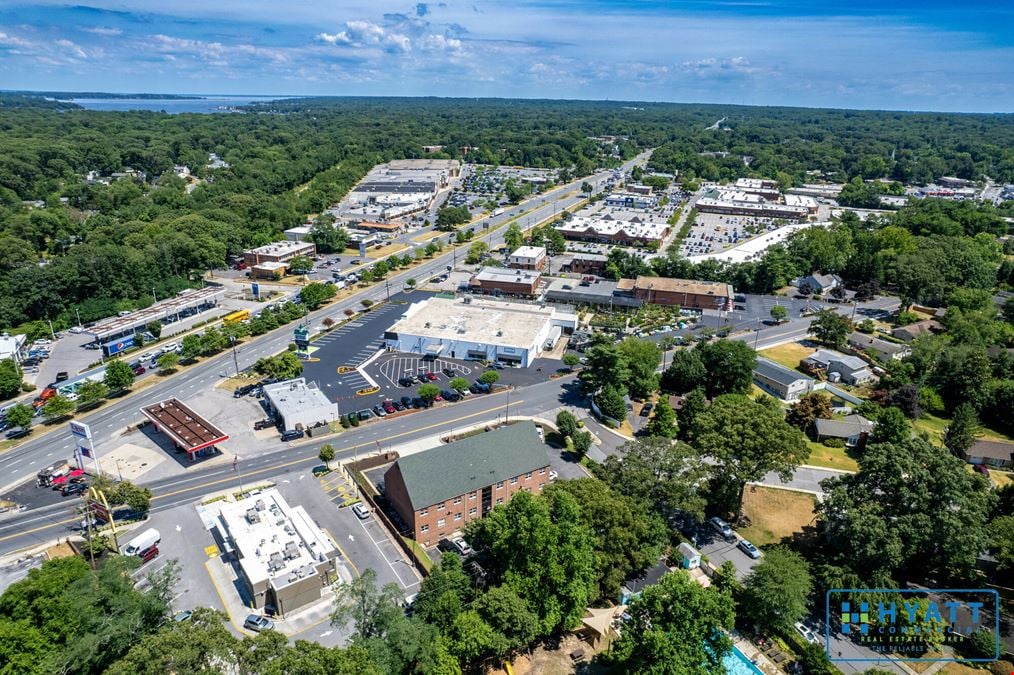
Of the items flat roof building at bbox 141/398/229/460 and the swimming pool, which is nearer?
the swimming pool

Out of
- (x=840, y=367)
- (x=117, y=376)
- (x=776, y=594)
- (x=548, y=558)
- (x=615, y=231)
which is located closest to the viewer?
(x=548, y=558)

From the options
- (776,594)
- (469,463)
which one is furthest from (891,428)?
(469,463)

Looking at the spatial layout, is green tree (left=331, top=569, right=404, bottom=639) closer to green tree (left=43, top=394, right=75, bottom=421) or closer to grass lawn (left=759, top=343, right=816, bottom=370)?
green tree (left=43, top=394, right=75, bottom=421)

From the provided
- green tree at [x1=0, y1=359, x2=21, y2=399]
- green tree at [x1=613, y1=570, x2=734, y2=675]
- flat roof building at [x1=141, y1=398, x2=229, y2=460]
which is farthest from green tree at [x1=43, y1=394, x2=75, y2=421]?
green tree at [x1=613, y1=570, x2=734, y2=675]

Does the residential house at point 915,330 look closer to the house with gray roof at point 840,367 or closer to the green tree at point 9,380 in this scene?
the house with gray roof at point 840,367

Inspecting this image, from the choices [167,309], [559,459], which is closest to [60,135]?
[167,309]

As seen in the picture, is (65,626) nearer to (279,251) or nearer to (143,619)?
(143,619)

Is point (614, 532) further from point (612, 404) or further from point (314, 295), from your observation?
point (314, 295)
